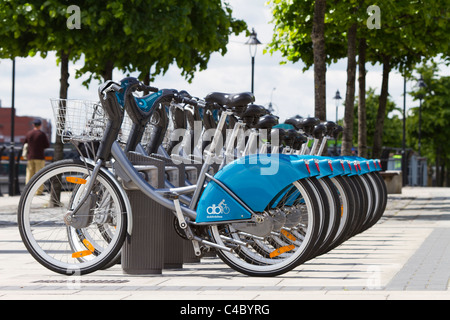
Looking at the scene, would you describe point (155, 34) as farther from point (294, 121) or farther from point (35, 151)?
point (294, 121)

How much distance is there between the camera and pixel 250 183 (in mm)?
7062

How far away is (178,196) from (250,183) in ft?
2.03

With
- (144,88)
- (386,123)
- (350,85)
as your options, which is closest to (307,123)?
(144,88)

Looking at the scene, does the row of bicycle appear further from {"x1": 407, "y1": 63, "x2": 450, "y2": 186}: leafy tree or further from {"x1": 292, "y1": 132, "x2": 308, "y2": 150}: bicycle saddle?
{"x1": 407, "y1": 63, "x2": 450, "y2": 186}: leafy tree

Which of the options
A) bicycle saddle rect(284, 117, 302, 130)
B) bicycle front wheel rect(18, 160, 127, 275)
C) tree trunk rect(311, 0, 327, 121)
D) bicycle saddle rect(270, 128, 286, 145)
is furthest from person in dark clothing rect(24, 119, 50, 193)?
bicycle front wheel rect(18, 160, 127, 275)

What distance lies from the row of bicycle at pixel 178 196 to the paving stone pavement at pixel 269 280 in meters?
0.24

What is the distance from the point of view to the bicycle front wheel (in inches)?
282

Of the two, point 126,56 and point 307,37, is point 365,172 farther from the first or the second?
point 307,37

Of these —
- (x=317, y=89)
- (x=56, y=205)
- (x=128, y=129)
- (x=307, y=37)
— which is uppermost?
(x=307, y=37)

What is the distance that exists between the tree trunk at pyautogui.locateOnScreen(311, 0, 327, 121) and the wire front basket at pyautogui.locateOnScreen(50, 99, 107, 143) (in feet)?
32.6

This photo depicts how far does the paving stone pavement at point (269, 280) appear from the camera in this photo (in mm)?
6152

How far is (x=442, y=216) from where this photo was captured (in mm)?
17000
